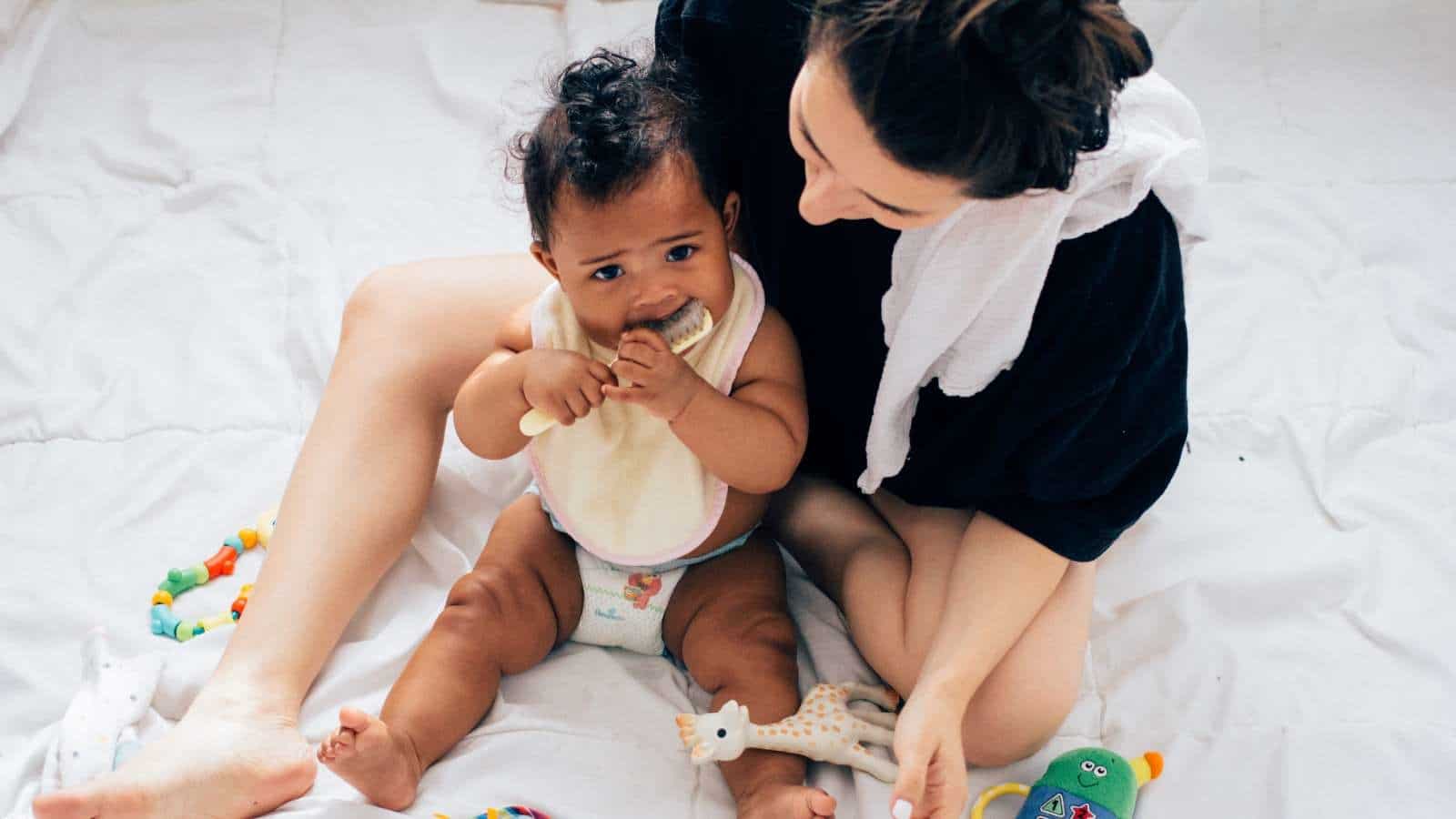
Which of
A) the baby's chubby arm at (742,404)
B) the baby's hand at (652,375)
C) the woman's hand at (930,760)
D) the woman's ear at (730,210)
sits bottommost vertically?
the woman's hand at (930,760)

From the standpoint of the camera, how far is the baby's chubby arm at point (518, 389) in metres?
0.94

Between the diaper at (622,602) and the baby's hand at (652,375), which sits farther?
the diaper at (622,602)

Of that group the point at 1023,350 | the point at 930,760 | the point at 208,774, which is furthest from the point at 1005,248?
the point at 208,774

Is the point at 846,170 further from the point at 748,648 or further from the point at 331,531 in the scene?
the point at 331,531

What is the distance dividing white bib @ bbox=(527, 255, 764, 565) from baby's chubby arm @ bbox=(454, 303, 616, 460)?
3 cm

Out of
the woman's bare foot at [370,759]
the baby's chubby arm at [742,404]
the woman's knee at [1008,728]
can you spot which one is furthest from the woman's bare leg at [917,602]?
the woman's bare foot at [370,759]

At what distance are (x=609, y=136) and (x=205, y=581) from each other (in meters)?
0.52

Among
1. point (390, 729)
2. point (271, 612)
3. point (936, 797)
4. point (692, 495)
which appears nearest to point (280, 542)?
point (271, 612)

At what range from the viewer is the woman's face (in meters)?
0.71

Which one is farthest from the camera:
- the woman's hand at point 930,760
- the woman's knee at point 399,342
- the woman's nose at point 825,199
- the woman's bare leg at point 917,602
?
the woman's knee at point 399,342

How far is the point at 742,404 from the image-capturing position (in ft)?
3.14

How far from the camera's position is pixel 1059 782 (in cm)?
94

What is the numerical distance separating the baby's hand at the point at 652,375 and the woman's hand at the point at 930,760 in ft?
0.85

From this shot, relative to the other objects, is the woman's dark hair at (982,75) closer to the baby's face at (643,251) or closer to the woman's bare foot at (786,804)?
the baby's face at (643,251)
